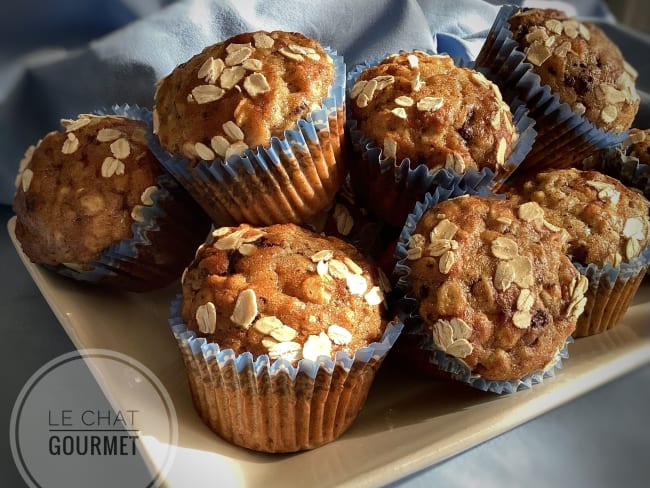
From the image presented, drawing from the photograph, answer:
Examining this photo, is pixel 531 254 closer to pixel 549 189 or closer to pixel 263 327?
pixel 549 189

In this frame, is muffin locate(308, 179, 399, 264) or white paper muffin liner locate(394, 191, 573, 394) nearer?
white paper muffin liner locate(394, 191, 573, 394)

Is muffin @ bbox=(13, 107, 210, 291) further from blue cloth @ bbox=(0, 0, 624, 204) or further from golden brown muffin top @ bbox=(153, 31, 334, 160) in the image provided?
blue cloth @ bbox=(0, 0, 624, 204)

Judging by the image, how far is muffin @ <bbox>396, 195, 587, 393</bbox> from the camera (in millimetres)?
1335

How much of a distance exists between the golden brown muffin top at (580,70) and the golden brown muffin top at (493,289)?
1.48ft

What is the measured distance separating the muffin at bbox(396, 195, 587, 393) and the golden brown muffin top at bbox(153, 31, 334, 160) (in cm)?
39

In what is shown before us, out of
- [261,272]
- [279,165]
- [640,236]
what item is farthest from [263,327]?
[640,236]

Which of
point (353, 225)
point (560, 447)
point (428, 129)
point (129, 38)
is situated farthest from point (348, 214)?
point (129, 38)

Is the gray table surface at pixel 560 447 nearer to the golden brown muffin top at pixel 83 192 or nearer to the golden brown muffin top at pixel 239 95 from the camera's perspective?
the golden brown muffin top at pixel 83 192

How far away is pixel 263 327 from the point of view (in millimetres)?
1269

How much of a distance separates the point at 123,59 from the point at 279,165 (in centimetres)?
97

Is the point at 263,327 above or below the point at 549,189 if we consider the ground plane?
below

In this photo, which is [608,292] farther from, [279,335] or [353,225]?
[279,335]

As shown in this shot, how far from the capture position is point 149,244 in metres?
1.68

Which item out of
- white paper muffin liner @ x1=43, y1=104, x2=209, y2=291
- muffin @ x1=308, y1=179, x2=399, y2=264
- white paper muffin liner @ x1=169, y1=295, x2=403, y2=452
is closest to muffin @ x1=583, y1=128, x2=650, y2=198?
muffin @ x1=308, y1=179, x2=399, y2=264
